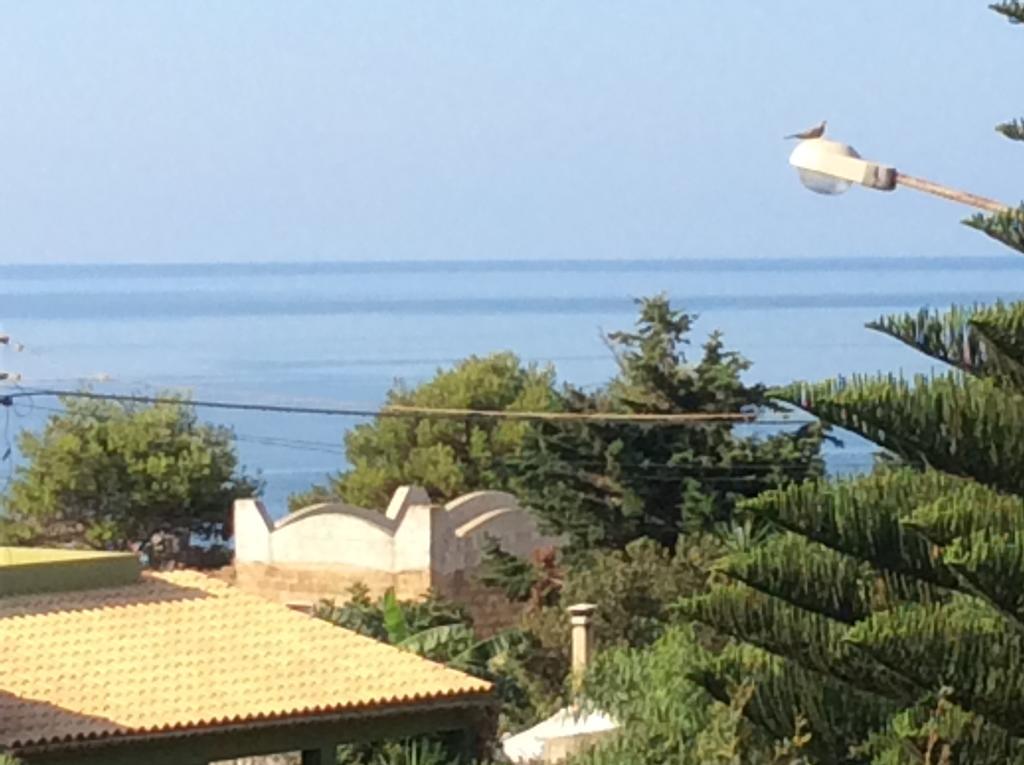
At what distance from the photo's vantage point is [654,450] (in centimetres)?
2177

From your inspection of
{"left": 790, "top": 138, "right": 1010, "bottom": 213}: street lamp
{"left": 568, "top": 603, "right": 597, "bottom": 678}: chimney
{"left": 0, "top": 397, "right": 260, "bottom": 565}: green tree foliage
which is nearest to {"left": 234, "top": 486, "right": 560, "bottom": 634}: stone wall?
{"left": 568, "top": 603, "right": 597, "bottom": 678}: chimney

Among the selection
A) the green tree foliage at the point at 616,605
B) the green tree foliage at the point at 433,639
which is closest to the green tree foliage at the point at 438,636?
the green tree foliage at the point at 433,639

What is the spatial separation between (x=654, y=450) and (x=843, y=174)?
44.0 feet

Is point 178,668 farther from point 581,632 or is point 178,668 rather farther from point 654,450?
point 654,450

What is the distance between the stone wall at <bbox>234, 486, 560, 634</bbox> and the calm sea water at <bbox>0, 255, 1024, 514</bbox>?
229 centimetres

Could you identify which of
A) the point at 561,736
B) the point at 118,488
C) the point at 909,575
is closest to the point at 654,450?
the point at 561,736

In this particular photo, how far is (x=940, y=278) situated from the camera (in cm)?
17012

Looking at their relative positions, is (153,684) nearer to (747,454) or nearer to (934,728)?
(934,728)

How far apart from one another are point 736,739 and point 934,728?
2.88ft

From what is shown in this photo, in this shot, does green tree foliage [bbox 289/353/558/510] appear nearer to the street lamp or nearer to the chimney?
the chimney

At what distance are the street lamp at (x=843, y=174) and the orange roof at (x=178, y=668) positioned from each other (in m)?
5.98

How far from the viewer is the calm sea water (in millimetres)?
40522

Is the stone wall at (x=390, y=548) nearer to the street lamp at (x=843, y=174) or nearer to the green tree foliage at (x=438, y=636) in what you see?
the green tree foliage at (x=438, y=636)

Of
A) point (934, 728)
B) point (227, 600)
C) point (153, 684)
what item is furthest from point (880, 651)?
point (227, 600)
